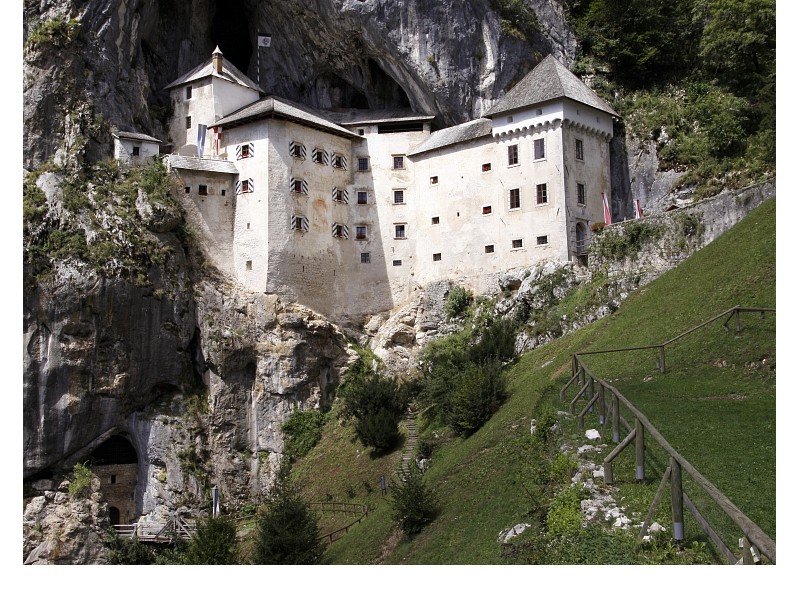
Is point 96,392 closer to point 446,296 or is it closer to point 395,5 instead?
point 446,296

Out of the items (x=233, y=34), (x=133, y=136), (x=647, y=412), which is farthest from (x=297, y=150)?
(x=647, y=412)

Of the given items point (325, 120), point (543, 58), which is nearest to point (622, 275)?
point (543, 58)

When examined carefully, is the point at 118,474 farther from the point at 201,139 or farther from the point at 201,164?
the point at 201,139

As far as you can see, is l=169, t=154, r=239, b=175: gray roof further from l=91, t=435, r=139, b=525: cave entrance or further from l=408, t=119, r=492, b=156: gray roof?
l=91, t=435, r=139, b=525: cave entrance

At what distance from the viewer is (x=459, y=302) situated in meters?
45.2

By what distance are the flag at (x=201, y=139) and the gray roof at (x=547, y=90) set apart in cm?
1524

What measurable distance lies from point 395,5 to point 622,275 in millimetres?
20348

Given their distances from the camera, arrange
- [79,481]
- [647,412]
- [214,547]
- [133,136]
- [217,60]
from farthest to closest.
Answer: [217,60]
[133,136]
[79,481]
[214,547]
[647,412]

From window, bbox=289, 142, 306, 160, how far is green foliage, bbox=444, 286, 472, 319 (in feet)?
36.1

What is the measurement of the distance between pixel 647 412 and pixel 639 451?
509cm

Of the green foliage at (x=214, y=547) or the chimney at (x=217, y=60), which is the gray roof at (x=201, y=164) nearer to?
the chimney at (x=217, y=60)

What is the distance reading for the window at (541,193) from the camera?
43938 millimetres

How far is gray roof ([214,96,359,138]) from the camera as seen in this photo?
4728 cm

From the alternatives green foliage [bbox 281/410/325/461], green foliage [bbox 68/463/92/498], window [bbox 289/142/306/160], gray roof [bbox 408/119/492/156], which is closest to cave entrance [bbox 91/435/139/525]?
green foliage [bbox 68/463/92/498]
